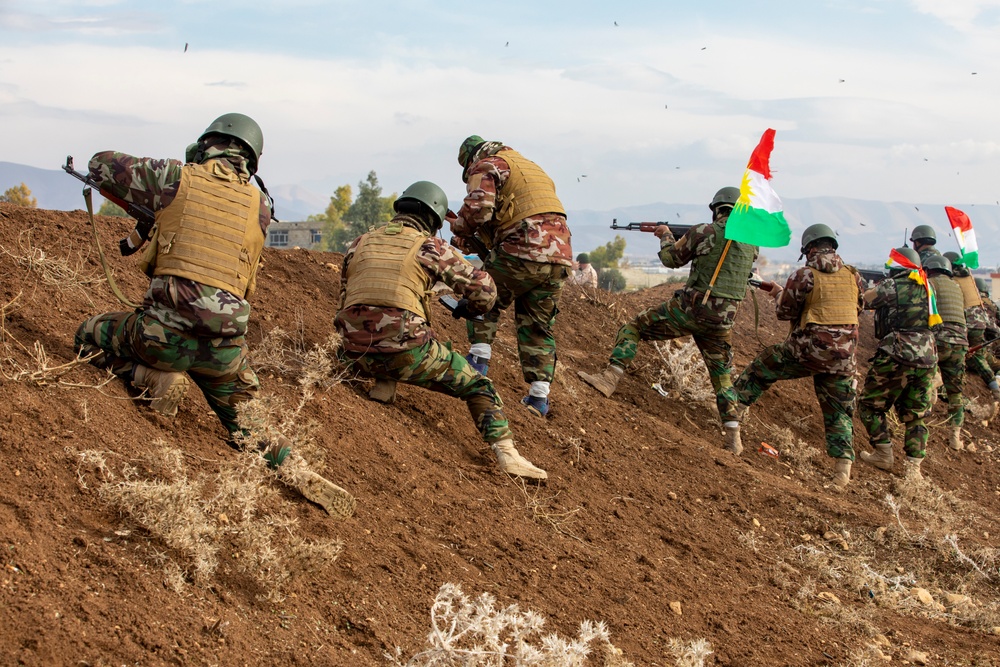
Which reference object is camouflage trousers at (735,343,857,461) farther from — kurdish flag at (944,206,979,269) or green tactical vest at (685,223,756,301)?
kurdish flag at (944,206,979,269)

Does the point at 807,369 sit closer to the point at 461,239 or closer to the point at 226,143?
the point at 461,239

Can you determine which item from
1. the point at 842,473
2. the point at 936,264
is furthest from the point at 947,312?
the point at 842,473

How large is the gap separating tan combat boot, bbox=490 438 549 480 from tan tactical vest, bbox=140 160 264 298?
1.96m

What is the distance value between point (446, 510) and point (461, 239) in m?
2.81

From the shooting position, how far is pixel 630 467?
22.3 ft

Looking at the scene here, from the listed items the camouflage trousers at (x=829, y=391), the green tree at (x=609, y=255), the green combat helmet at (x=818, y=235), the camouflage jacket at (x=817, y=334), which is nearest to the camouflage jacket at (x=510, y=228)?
the camouflage jacket at (x=817, y=334)

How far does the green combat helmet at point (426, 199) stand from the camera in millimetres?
6027

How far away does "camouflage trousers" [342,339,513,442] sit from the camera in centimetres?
573

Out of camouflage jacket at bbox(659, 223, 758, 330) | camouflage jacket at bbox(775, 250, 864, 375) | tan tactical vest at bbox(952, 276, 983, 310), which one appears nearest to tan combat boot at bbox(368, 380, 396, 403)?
camouflage jacket at bbox(659, 223, 758, 330)

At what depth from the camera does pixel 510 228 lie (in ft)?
22.5

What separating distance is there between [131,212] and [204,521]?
1.80 metres

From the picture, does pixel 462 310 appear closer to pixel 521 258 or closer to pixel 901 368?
pixel 521 258

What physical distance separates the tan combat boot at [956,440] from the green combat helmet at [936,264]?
1.99 metres

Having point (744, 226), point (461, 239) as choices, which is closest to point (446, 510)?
point (461, 239)
